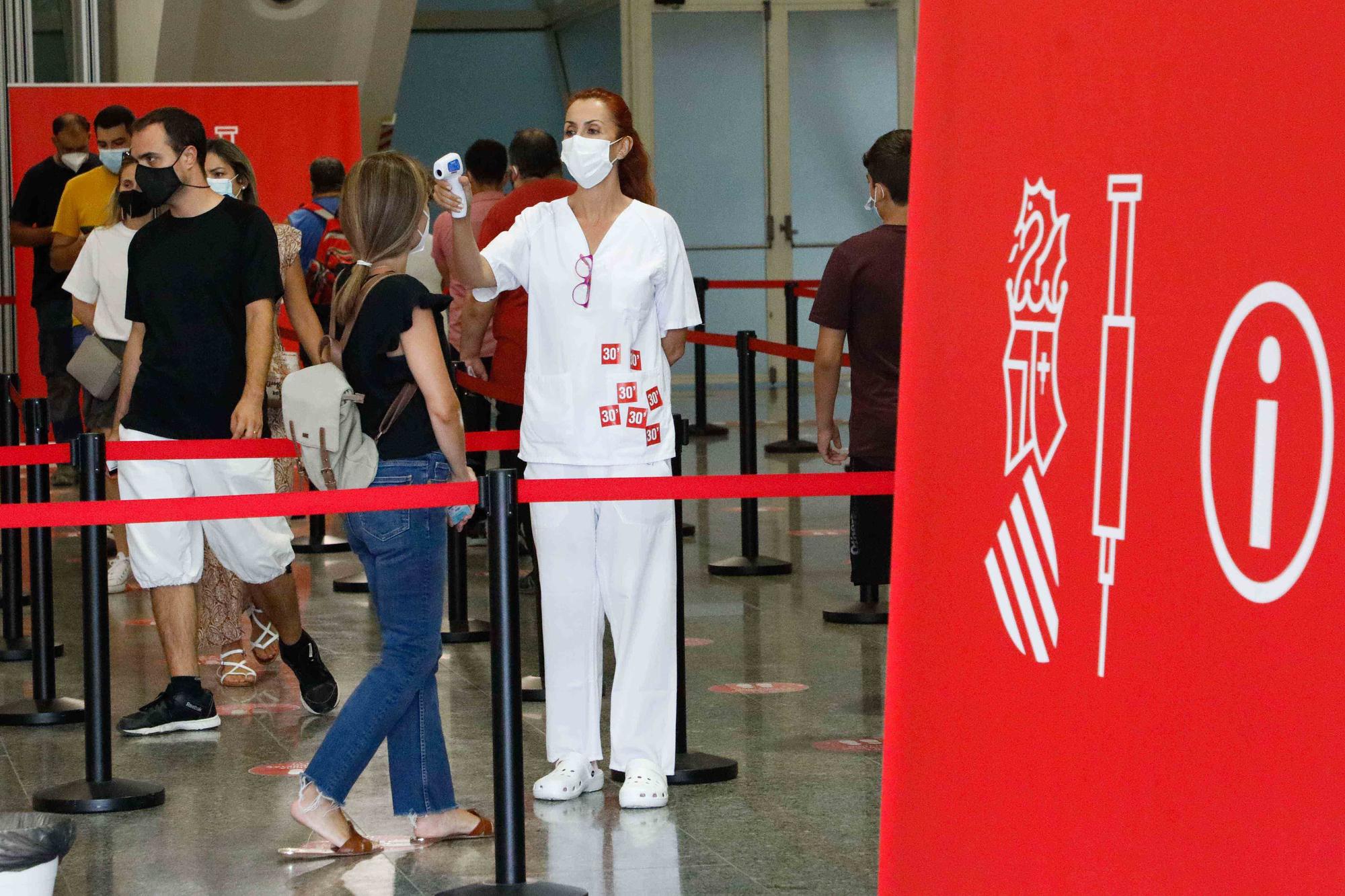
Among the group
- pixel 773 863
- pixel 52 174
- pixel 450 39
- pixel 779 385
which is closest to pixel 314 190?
pixel 52 174

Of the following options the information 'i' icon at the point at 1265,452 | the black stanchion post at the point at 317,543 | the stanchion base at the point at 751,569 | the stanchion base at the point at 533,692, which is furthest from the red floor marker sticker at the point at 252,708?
the information 'i' icon at the point at 1265,452

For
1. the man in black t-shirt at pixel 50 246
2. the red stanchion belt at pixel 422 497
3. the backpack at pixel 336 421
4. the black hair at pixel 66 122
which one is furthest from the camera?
the black hair at pixel 66 122

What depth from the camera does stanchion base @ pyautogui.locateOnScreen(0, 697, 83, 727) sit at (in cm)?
558

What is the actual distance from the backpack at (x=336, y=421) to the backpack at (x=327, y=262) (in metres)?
3.08

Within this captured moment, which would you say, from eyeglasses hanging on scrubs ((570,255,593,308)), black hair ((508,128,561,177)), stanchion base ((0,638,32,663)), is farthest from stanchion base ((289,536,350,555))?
eyeglasses hanging on scrubs ((570,255,593,308))

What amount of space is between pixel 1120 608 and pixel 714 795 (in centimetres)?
347

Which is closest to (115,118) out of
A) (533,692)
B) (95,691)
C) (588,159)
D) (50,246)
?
(50,246)

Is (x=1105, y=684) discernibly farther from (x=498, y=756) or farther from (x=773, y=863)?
(x=773, y=863)

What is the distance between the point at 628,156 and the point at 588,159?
171 mm

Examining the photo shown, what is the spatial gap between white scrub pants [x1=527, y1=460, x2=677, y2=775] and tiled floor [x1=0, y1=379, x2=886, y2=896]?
237 mm

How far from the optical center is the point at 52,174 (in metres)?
9.98

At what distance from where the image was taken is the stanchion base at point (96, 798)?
4496mm

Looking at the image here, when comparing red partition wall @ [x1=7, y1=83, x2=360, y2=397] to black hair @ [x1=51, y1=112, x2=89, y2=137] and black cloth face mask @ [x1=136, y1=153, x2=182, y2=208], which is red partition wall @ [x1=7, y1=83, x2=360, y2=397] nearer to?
black hair @ [x1=51, y1=112, x2=89, y2=137]

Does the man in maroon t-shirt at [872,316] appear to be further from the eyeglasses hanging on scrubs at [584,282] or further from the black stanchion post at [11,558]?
the black stanchion post at [11,558]
